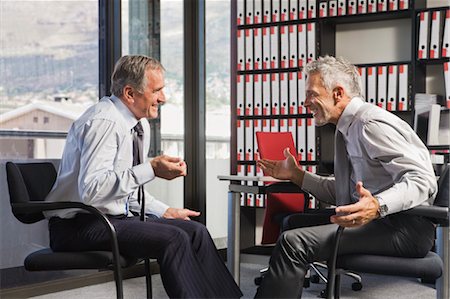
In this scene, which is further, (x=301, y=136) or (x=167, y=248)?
(x=301, y=136)

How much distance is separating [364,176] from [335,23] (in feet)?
9.30

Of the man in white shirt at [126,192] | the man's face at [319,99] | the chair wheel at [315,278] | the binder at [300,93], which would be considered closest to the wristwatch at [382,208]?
the man's face at [319,99]

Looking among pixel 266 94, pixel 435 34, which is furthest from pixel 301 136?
pixel 435 34

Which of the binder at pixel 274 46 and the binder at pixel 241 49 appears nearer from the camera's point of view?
the binder at pixel 274 46

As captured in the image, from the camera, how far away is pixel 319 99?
2.51 meters

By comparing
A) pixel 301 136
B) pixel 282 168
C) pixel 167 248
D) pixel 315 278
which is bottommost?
pixel 315 278

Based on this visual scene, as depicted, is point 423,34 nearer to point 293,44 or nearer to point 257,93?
point 293,44

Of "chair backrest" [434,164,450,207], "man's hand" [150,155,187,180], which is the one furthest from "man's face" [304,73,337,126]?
"man's hand" [150,155,187,180]

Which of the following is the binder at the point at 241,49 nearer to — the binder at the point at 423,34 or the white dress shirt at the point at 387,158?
the binder at the point at 423,34

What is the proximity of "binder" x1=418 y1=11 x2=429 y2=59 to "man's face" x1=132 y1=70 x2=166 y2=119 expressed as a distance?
240cm

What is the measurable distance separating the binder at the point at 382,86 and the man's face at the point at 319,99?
211 cm

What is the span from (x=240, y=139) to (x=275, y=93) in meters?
0.45

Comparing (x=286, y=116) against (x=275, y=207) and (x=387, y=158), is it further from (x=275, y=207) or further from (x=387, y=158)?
(x=387, y=158)

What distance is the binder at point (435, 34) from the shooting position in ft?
14.1
